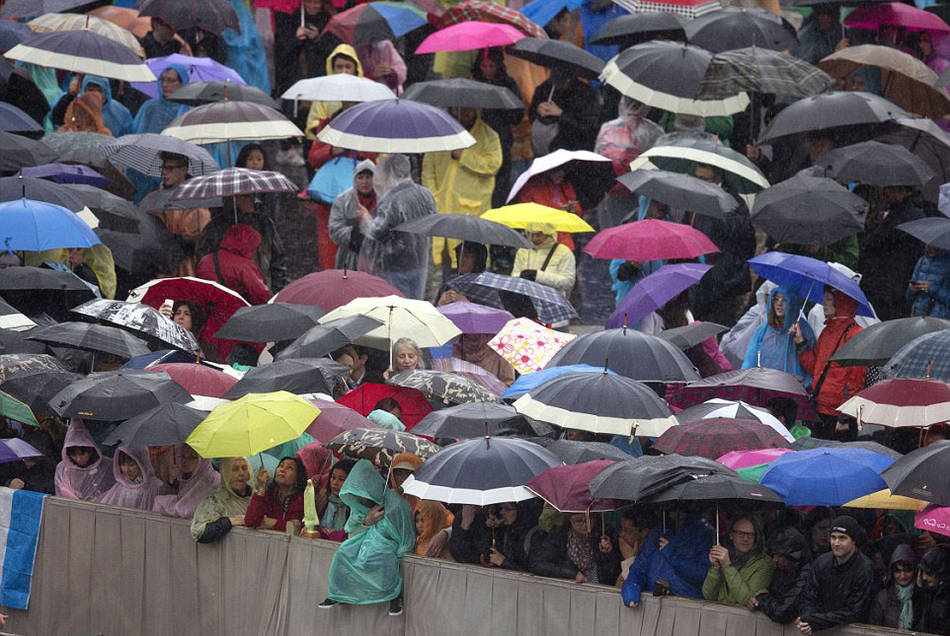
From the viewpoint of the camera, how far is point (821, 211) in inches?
639

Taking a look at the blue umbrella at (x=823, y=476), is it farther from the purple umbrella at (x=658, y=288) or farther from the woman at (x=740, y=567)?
the purple umbrella at (x=658, y=288)

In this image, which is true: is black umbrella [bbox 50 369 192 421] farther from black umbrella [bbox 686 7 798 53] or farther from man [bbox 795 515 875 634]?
black umbrella [bbox 686 7 798 53]

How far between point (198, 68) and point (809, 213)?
25.6 ft

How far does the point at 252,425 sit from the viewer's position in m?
13.0

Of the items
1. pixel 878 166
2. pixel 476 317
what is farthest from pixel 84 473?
pixel 878 166

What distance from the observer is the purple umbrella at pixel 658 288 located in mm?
15531

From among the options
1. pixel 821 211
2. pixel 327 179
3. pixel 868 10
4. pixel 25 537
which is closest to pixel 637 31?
pixel 868 10

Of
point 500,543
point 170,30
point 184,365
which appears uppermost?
point 170,30

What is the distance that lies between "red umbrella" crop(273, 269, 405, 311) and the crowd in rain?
0.09 ft

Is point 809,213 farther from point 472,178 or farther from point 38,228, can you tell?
point 38,228

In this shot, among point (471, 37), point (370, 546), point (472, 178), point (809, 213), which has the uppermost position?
point (471, 37)

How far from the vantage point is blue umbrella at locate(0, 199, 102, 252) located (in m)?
16.0

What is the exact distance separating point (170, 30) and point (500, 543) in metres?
11.0

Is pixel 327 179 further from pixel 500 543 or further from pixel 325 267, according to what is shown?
pixel 500 543
